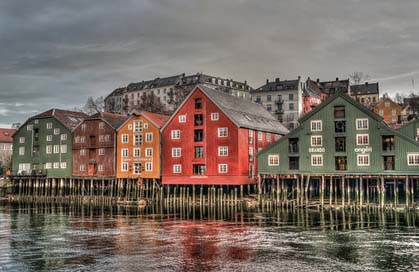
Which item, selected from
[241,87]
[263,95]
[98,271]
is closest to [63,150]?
[263,95]

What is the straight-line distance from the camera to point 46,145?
78.1 metres

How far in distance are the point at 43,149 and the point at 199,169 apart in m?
30.2

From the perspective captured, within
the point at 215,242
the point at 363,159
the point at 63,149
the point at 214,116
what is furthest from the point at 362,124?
the point at 63,149

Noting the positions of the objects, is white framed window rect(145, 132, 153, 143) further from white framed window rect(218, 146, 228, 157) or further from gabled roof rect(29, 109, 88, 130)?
gabled roof rect(29, 109, 88, 130)

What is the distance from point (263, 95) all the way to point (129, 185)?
45997 millimetres

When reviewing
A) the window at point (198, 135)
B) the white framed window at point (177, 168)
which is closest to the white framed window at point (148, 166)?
the white framed window at point (177, 168)

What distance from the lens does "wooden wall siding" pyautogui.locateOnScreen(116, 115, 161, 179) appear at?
66.1 metres

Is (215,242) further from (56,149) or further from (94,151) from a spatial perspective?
(56,149)

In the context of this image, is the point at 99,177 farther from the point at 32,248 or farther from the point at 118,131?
the point at 32,248

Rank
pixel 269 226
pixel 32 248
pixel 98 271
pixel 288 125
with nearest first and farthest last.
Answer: pixel 98 271, pixel 32 248, pixel 269 226, pixel 288 125

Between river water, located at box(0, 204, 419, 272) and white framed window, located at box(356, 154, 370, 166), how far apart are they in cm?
757

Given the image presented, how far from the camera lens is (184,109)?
63.8 m

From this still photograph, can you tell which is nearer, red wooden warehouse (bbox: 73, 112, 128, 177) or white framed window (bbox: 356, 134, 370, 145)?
white framed window (bbox: 356, 134, 370, 145)

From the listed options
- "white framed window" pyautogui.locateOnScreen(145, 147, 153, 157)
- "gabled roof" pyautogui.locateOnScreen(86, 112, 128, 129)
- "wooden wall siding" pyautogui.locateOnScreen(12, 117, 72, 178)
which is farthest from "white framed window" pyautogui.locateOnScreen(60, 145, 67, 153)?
"white framed window" pyautogui.locateOnScreen(145, 147, 153, 157)
